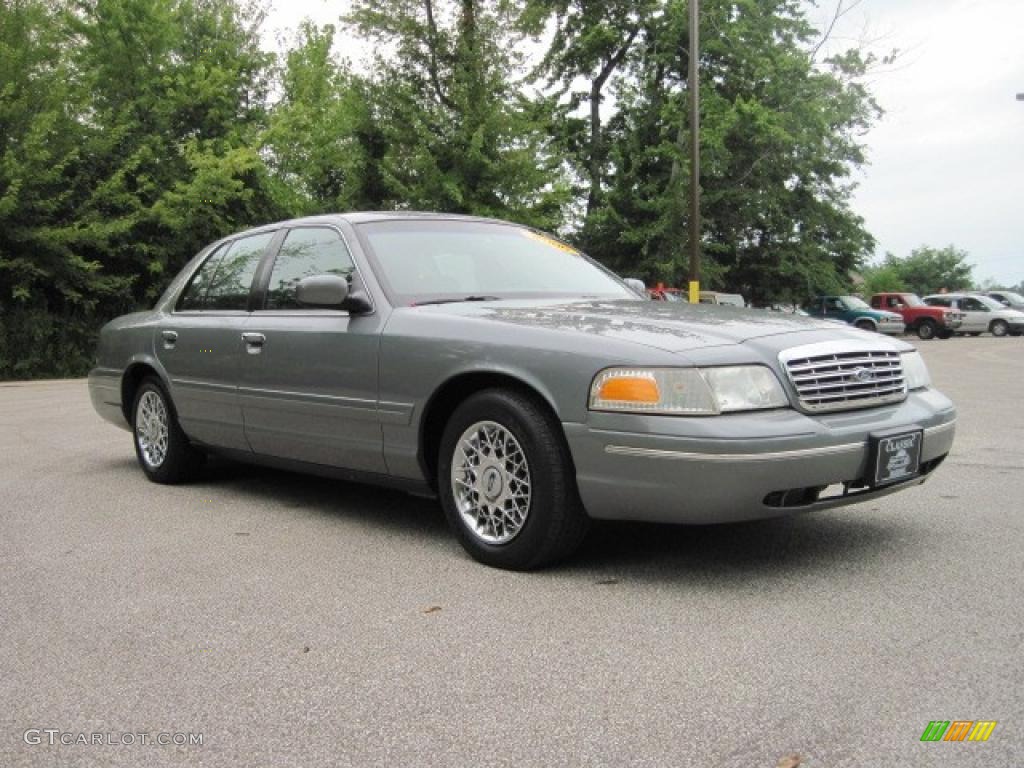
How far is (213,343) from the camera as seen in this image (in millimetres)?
5828

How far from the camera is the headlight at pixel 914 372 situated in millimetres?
4535

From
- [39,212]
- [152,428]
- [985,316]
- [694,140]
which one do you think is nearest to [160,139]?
[39,212]

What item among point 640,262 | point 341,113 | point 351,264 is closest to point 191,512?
point 351,264

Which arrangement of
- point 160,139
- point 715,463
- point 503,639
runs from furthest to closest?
point 160,139 < point 715,463 < point 503,639

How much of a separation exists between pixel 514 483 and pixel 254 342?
201cm

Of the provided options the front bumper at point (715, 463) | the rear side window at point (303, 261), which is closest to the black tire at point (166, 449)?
the rear side window at point (303, 261)

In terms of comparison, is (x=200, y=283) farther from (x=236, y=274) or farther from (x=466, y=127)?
(x=466, y=127)

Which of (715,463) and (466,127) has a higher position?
(466,127)

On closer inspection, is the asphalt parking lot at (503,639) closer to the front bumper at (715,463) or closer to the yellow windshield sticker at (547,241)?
the front bumper at (715,463)

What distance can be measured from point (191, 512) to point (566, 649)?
2988mm

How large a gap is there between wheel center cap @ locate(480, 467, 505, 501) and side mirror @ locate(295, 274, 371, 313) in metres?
1.09

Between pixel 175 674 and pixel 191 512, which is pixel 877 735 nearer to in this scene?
pixel 175 674

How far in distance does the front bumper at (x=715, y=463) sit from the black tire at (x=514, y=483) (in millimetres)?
113

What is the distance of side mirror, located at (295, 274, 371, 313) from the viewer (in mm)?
4675
